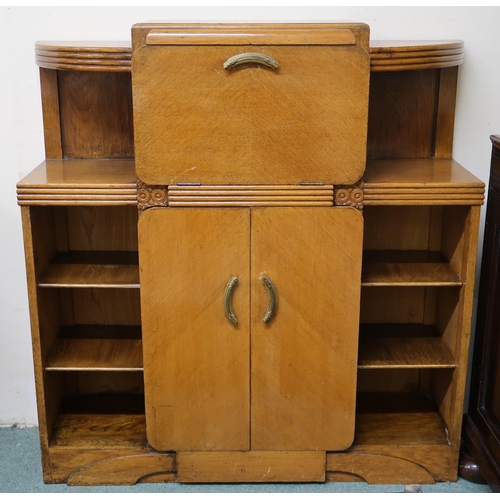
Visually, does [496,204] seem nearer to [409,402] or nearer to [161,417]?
[409,402]

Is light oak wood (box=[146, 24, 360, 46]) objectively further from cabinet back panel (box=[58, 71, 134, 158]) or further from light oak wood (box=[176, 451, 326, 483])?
light oak wood (box=[176, 451, 326, 483])

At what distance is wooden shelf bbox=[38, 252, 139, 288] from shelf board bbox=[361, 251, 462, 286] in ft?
2.28

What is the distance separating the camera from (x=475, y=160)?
8.03 ft

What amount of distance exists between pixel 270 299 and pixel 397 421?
2.22 feet

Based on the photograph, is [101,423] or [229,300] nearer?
[229,300]

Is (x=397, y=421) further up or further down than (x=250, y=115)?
further down

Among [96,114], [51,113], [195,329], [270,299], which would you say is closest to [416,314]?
[270,299]

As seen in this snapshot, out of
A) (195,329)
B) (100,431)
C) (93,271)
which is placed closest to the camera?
(195,329)

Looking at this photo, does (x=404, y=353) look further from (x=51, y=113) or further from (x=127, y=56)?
(x=51, y=113)

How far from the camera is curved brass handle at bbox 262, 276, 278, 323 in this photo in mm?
2115

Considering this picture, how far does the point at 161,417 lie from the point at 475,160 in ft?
4.13

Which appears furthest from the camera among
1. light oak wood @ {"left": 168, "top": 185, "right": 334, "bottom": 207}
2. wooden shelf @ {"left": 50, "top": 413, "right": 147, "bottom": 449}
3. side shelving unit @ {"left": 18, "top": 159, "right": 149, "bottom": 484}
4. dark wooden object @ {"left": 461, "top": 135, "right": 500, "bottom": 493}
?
wooden shelf @ {"left": 50, "top": 413, "right": 147, "bottom": 449}

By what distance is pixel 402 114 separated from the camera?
2395 mm

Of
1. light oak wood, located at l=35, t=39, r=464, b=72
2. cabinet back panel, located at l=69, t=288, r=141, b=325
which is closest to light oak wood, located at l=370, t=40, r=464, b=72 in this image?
light oak wood, located at l=35, t=39, r=464, b=72
